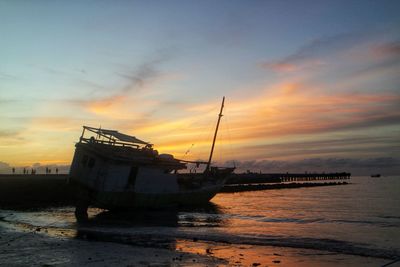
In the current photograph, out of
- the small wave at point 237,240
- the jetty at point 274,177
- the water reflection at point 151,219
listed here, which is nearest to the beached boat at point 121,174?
the water reflection at point 151,219

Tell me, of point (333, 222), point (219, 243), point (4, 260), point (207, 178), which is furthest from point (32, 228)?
point (207, 178)

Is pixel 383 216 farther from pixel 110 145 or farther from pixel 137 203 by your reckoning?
pixel 110 145

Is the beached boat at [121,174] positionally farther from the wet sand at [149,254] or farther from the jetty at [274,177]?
the jetty at [274,177]

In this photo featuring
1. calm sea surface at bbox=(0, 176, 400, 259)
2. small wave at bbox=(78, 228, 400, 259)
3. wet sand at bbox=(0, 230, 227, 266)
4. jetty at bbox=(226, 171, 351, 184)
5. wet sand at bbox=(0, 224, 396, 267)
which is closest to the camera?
wet sand at bbox=(0, 230, 227, 266)

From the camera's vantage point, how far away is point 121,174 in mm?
33625

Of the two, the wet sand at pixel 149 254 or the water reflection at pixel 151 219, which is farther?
the water reflection at pixel 151 219

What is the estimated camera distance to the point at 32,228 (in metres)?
24.4

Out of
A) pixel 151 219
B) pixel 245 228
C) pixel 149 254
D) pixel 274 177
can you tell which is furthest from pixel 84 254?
pixel 274 177

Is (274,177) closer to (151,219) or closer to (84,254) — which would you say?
(151,219)

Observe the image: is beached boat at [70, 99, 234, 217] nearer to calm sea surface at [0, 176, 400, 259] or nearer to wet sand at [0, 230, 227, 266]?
calm sea surface at [0, 176, 400, 259]

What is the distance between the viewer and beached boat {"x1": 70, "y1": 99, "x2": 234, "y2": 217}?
32.7m

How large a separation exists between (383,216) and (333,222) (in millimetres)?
7208

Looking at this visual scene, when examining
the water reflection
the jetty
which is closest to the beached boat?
the water reflection

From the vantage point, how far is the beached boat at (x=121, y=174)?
3266cm
